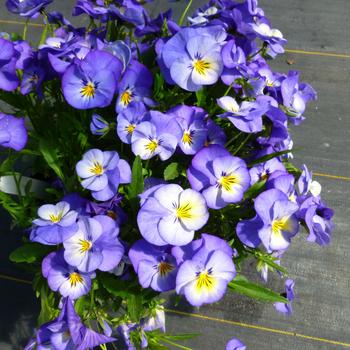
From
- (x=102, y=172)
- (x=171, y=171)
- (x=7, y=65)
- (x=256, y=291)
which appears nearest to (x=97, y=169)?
(x=102, y=172)

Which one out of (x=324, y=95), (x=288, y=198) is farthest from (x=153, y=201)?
(x=324, y=95)

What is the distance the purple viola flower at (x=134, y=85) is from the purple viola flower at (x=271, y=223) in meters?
0.26

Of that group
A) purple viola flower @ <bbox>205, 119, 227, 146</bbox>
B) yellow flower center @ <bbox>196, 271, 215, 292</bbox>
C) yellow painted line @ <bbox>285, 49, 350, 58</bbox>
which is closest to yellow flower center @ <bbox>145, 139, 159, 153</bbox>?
purple viola flower @ <bbox>205, 119, 227, 146</bbox>

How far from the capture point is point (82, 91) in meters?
0.74

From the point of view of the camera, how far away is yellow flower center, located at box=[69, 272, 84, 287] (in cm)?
73

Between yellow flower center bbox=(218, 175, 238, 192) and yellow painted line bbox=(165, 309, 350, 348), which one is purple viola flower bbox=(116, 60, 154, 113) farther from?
yellow painted line bbox=(165, 309, 350, 348)

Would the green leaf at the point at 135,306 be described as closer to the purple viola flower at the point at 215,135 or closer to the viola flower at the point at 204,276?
the viola flower at the point at 204,276

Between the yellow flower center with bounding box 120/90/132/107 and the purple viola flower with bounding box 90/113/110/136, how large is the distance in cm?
5

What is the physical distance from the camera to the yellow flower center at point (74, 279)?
0.73 meters

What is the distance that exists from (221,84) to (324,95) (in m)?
0.80

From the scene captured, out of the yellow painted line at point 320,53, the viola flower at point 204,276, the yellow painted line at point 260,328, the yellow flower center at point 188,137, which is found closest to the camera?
the viola flower at point 204,276

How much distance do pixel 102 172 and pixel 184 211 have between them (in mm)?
151

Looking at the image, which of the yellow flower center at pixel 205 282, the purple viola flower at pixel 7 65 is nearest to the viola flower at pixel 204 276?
the yellow flower center at pixel 205 282

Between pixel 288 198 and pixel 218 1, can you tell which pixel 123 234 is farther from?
pixel 218 1
